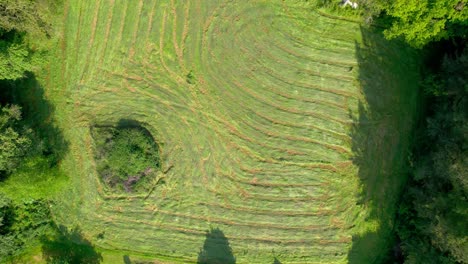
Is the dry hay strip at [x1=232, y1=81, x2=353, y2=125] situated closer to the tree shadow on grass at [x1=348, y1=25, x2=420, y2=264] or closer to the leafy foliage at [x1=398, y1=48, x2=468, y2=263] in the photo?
the tree shadow on grass at [x1=348, y1=25, x2=420, y2=264]

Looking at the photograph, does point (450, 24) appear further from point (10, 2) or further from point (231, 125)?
point (10, 2)

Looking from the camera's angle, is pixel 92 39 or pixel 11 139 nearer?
pixel 11 139

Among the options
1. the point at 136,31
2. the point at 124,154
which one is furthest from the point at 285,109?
the point at 136,31

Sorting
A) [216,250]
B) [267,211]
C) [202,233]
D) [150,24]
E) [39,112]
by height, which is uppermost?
[150,24]

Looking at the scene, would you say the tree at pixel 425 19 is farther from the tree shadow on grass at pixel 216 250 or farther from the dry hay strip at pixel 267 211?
the tree shadow on grass at pixel 216 250

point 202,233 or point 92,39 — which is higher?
point 92,39

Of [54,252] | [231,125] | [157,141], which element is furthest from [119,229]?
[231,125]

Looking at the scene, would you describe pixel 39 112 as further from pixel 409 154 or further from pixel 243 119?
pixel 409 154
